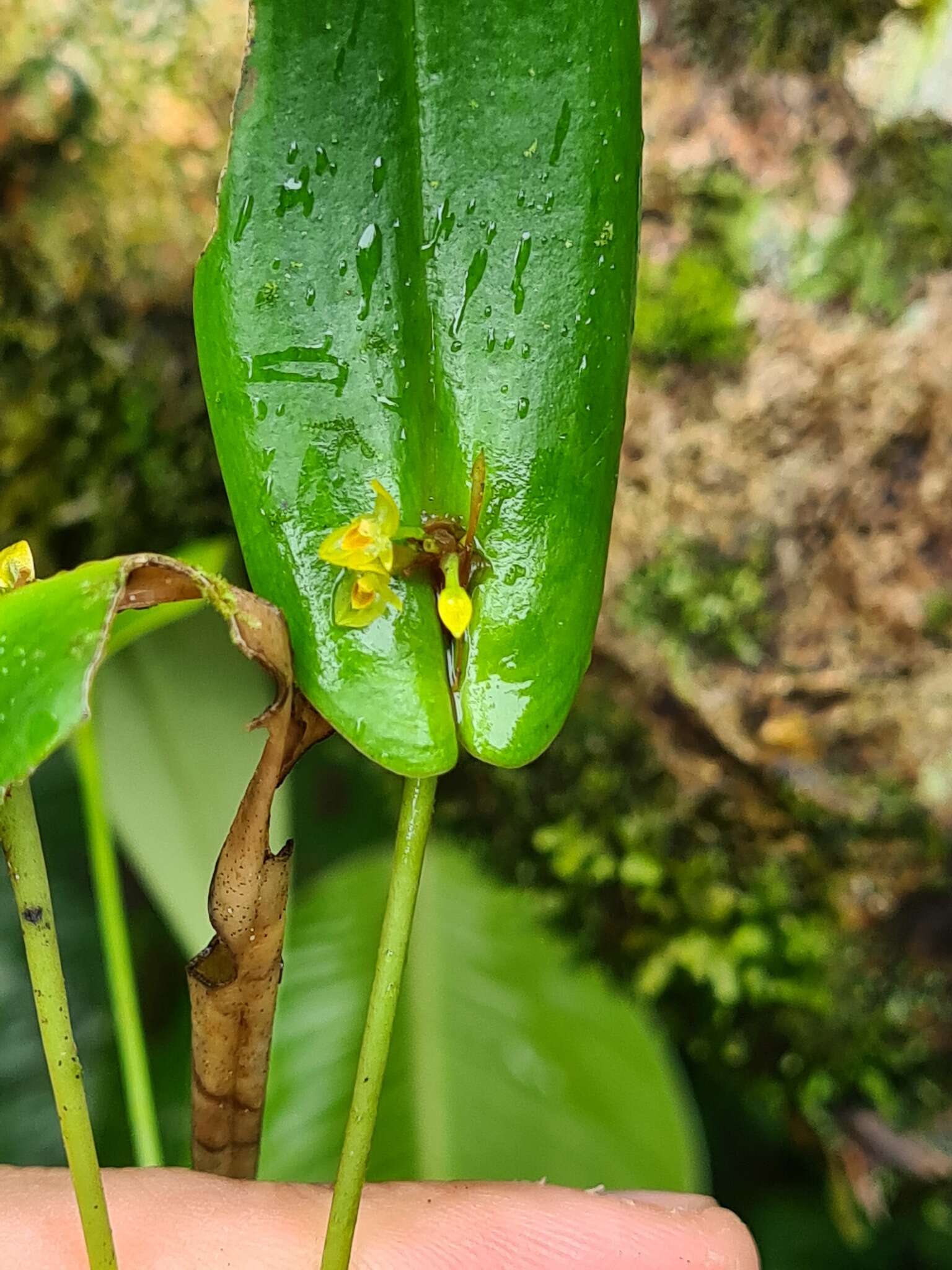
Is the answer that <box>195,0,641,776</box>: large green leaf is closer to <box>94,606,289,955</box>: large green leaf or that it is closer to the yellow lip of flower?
the yellow lip of flower

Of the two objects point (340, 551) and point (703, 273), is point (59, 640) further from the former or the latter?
point (703, 273)

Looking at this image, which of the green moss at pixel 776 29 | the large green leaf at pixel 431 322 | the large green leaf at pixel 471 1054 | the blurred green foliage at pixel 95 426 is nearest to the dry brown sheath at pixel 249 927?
the large green leaf at pixel 431 322

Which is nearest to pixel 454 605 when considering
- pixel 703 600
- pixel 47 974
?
pixel 47 974

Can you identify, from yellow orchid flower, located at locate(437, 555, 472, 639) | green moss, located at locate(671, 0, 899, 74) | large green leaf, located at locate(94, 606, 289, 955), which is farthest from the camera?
large green leaf, located at locate(94, 606, 289, 955)

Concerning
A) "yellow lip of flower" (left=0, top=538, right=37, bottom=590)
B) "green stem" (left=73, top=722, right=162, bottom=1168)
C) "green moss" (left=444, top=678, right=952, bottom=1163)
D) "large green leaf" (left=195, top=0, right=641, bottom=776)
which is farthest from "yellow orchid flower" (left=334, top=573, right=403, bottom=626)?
"green moss" (left=444, top=678, right=952, bottom=1163)

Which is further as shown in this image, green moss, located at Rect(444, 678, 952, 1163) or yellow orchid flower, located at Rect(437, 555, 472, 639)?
green moss, located at Rect(444, 678, 952, 1163)

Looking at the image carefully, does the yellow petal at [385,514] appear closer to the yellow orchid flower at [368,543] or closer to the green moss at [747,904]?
the yellow orchid flower at [368,543]

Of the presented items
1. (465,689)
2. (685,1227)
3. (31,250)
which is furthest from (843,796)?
(31,250)
